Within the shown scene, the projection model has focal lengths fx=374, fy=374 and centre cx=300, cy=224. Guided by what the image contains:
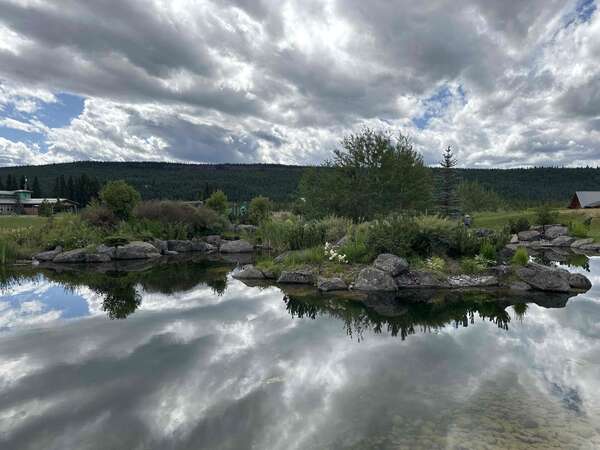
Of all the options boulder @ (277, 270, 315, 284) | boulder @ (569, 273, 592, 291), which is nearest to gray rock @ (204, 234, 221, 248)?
boulder @ (277, 270, 315, 284)

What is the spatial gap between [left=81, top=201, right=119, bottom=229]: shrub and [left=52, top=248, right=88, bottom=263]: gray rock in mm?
4788

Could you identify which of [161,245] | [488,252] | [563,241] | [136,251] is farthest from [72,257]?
[563,241]

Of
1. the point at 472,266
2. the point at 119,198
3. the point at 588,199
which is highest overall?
the point at 588,199

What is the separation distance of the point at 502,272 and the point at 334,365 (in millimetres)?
9068

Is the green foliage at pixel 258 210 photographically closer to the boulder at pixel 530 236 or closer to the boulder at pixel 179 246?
the boulder at pixel 179 246

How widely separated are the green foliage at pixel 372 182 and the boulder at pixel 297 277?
10.8 metres

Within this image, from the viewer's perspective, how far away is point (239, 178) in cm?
11994

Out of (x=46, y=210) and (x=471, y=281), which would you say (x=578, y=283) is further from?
(x=46, y=210)

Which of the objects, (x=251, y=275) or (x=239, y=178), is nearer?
(x=251, y=275)

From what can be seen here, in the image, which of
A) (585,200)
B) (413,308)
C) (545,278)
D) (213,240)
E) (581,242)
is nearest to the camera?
(413,308)

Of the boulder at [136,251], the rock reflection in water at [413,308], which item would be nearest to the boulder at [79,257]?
the boulder at [136,251]

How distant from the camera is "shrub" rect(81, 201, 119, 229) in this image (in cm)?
2364

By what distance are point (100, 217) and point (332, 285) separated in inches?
735

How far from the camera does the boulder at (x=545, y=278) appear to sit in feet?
37.0
